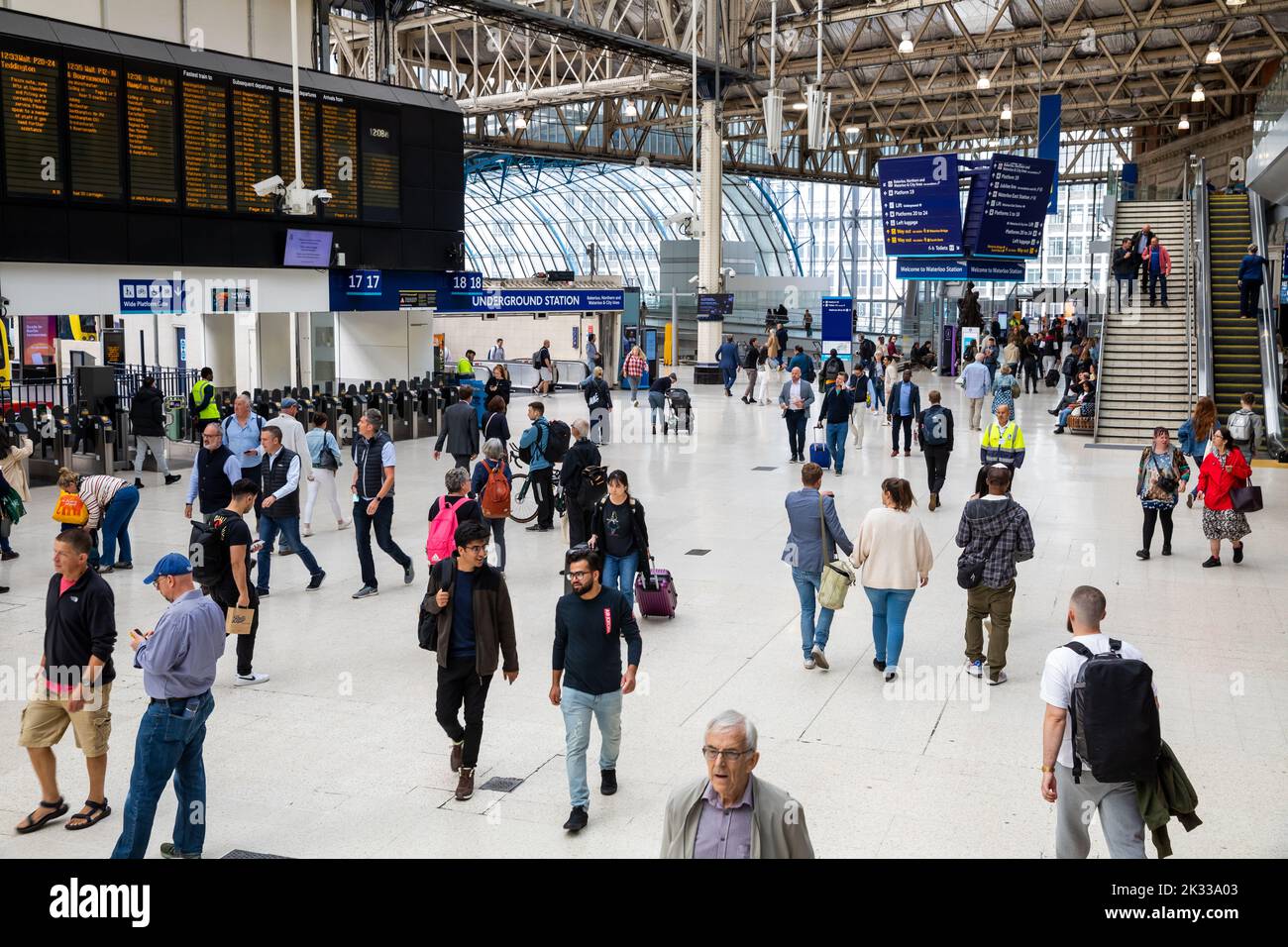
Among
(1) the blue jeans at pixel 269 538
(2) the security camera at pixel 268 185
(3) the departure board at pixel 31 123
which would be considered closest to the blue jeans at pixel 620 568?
(1) the blue jeans at pixel 269 538

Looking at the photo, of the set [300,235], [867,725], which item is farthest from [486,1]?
[867,725]

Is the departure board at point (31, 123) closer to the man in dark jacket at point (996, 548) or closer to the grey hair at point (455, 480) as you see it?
the grey hair at point (455, 480)

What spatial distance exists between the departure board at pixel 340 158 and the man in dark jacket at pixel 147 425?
5.39 metres

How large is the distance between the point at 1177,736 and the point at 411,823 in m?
4.79

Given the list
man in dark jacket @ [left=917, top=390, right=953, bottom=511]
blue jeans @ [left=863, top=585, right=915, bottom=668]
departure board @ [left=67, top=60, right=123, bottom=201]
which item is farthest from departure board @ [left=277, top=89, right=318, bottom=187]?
blue jeans @ [left=863, top=585, right=915, bottom=668]

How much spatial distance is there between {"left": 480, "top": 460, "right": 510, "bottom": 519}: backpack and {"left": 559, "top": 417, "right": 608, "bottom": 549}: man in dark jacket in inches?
22.9

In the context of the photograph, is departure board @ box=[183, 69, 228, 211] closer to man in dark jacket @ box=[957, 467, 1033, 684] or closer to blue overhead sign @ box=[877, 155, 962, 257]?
man in dark jacket @ box=[957, 467, 1033, 684]

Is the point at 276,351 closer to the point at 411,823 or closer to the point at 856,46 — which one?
the point at 411,823

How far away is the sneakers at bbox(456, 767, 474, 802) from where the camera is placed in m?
6.71

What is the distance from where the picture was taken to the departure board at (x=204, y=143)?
19000mm

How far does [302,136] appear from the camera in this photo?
20.8 meters

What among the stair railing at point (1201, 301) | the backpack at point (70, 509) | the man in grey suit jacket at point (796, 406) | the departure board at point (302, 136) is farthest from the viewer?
the stair railing at point (1201, 301)

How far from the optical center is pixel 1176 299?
27.3 meters

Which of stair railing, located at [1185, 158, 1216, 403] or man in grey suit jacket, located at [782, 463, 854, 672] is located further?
stair railing, located at [1185, 158, 1216, 403]
